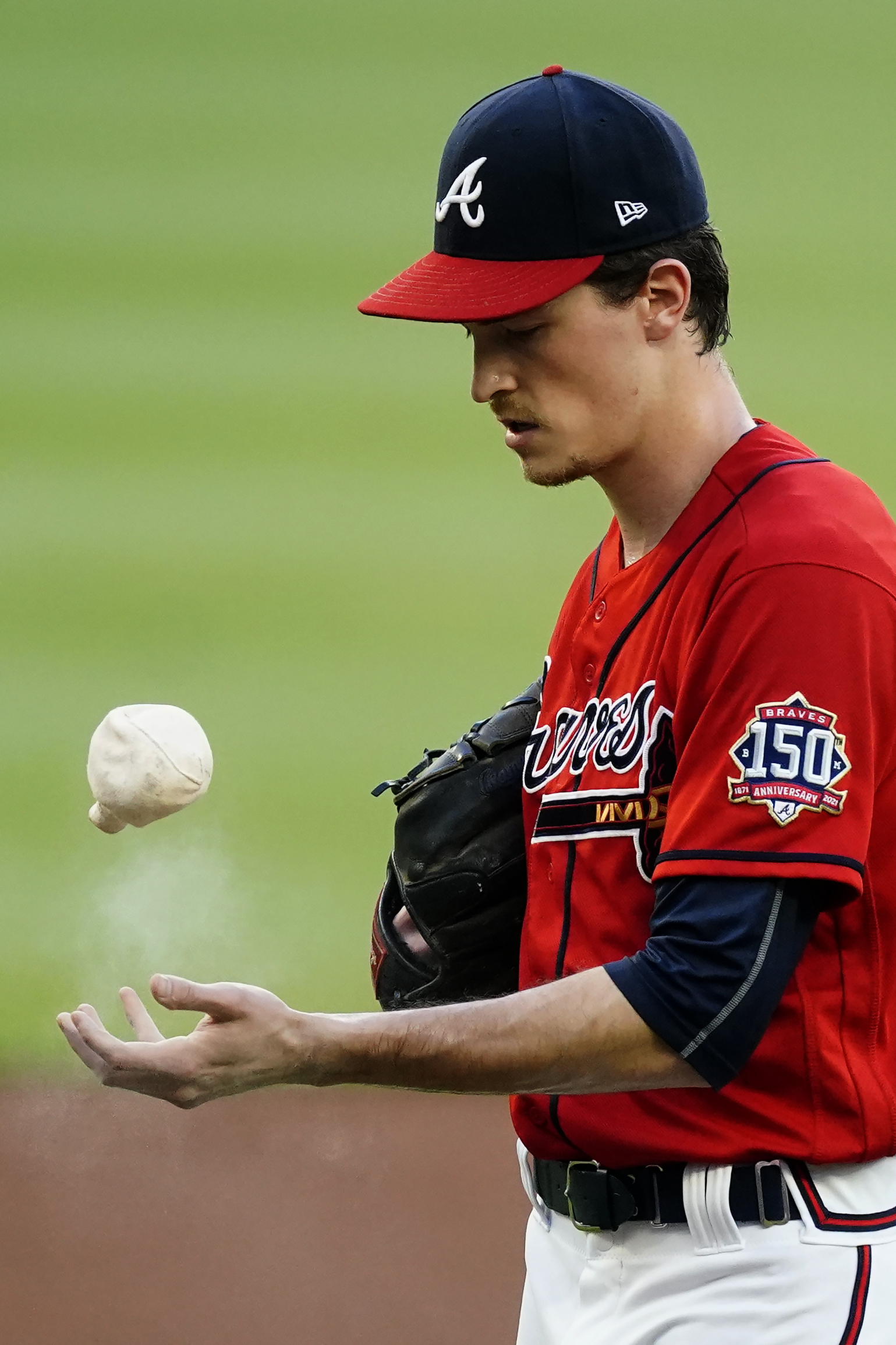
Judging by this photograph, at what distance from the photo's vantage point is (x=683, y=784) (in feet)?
3.56

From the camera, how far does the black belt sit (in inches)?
45.8

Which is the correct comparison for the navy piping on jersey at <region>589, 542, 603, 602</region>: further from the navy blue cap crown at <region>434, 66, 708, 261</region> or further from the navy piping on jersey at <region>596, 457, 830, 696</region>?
the navy blue cap crown at <region>434, 66, 708, 261</region>

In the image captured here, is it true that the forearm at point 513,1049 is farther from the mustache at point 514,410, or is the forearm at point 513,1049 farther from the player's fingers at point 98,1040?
the mustache at point 514,410

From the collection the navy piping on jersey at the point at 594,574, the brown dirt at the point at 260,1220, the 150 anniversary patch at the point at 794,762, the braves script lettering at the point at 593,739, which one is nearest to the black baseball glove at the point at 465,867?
the braves script lettering at the point at 593,739

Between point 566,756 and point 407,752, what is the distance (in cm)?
252

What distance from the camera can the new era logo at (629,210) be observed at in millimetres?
1217

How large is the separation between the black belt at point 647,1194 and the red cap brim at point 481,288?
2.37 feet

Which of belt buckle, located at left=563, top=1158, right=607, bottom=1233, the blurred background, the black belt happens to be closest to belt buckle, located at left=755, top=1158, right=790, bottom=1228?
the black belt

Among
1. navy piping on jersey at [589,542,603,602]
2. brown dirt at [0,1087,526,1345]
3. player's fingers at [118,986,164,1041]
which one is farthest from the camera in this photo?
brown dirt at [0,1087,526,1345]

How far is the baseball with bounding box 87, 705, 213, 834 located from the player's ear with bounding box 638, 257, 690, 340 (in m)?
0.75

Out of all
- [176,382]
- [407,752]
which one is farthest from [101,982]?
[176,382]

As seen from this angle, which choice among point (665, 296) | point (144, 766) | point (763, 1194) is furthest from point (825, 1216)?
point (144, 766)

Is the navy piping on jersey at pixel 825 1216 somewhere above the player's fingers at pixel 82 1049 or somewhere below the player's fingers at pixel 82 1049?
below

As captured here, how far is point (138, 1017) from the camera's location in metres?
1.12
